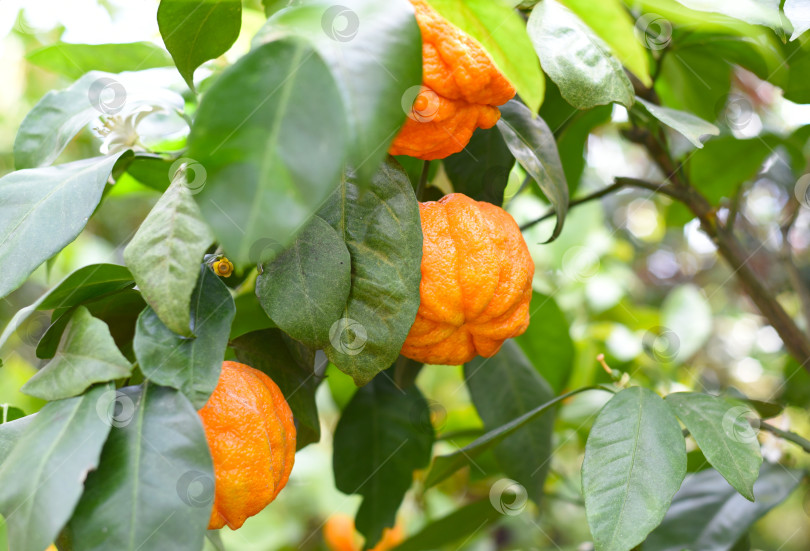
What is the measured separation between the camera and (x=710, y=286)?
6.84ft

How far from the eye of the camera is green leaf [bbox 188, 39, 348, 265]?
29 cm

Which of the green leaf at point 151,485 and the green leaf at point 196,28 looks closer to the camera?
the green leaf at point 151,485

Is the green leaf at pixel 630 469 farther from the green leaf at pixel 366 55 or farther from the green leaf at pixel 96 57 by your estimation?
the green leaf at pixel 96 57

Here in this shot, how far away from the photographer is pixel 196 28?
0.52 meters

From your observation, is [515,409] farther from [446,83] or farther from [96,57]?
[96,57]

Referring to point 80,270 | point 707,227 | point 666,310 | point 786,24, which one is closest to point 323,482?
point 666,310

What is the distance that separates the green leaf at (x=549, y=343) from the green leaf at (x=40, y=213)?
55 centimetres

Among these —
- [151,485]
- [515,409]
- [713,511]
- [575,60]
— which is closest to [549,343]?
[515,409]

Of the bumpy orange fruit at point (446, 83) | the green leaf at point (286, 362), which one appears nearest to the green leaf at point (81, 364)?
the green leaf at point (286, 362)

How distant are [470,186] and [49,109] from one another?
0.41 meters

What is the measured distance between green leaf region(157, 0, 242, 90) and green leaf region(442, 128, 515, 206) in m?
0.23

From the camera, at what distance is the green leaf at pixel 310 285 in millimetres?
447

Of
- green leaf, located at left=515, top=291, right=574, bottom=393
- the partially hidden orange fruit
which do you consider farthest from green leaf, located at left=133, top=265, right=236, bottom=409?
the partially hidden orange fruit

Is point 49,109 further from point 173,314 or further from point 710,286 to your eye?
point 710,286
